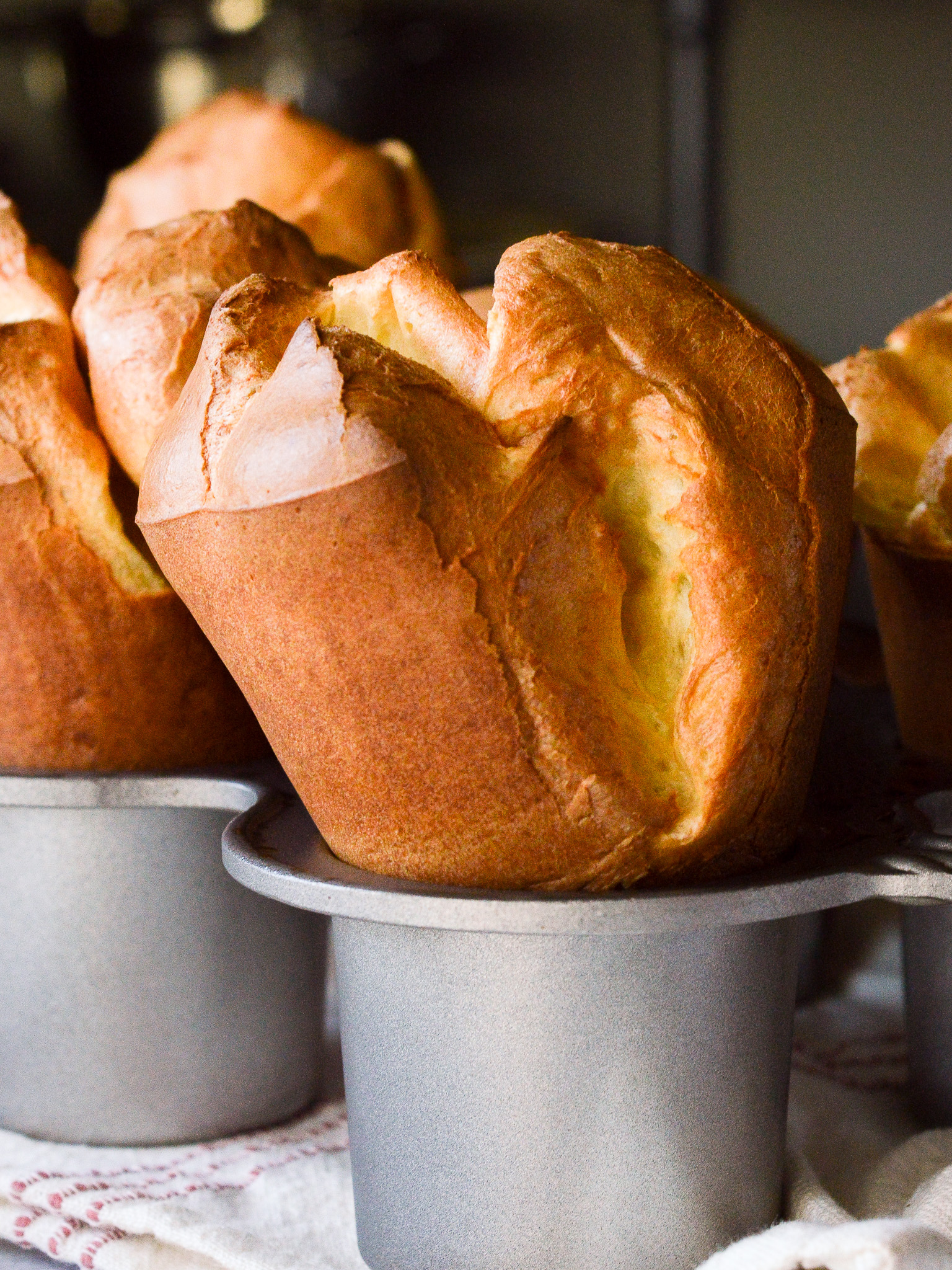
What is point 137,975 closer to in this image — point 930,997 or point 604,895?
point 604,895

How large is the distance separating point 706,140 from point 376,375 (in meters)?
3.05

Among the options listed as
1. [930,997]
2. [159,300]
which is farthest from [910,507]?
[159,300]

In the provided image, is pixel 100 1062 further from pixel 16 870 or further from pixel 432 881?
pixel 432 881

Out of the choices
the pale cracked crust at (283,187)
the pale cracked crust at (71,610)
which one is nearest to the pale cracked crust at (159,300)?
the pale cracked crust at (71,610)

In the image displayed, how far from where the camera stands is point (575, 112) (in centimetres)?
373

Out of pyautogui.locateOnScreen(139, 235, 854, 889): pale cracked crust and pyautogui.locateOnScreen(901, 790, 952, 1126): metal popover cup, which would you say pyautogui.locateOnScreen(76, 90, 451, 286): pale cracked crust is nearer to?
pyautogui.locateOnScreen(139, 235, 854, 889): pale cracked crust

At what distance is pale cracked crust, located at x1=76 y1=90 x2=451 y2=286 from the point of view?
1.45 meters

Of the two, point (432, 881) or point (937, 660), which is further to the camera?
point (937, 660)

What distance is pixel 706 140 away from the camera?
11.6ft

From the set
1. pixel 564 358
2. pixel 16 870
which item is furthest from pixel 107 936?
pixel 564 358

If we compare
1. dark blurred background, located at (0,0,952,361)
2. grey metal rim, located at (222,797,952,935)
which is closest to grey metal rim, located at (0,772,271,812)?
grey metal rim, located at (222,797,952,935)

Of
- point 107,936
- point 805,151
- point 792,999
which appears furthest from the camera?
point 805,151

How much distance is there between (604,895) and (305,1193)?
405 mm

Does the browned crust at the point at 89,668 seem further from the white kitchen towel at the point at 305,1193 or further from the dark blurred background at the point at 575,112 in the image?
the dark blurred background at the point at 575,112
